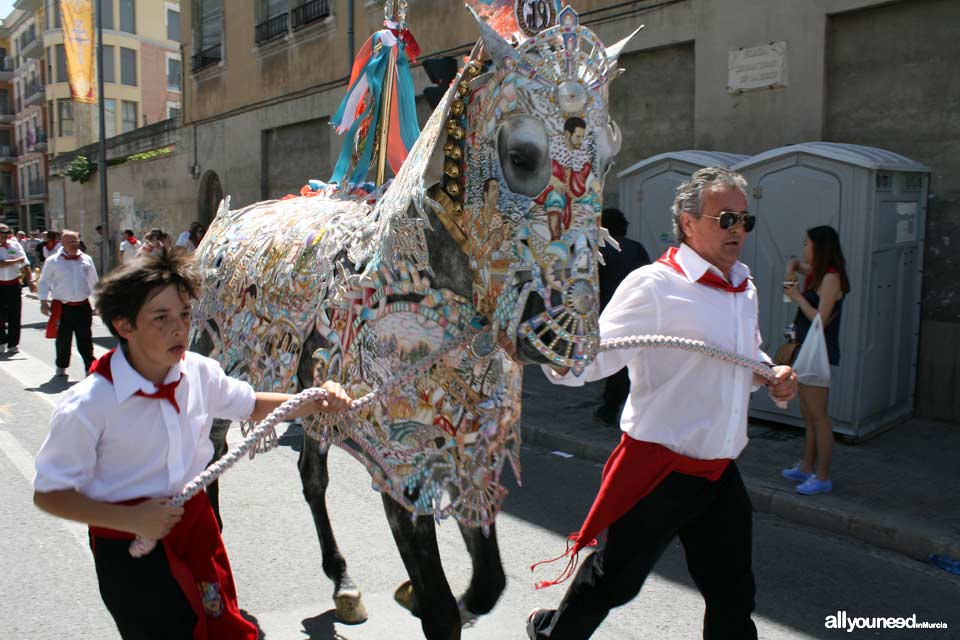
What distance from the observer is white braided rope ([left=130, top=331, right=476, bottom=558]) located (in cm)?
216

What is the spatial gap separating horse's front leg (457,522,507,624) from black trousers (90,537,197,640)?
118 cm

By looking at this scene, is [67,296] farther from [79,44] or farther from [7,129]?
[7,129]

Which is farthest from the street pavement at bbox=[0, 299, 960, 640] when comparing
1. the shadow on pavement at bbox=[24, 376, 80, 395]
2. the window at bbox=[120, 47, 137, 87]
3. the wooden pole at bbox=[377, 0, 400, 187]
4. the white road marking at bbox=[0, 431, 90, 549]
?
the window at bbox=[120, 47, 137, 87]

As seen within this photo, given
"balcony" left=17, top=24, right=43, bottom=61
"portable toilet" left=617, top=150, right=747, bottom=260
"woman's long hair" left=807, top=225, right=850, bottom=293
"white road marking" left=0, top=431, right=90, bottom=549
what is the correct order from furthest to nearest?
"balcony" left=17, top=24, right=43, bottom=61 → "portable toilet" left=617, top=150, right=747, bottom=260 → "woman's long hair" left=807, top=225, right=850, bottom=293 → "white road marking" left=0, top=431, right=90, bottom=549

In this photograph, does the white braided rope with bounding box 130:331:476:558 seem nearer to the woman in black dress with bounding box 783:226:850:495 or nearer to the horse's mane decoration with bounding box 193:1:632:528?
the horse's mane decoration with bounding box 193:1:632:528

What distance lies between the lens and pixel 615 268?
23.6ft

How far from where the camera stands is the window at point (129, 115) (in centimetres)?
4425

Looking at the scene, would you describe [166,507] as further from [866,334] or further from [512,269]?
[866,334]

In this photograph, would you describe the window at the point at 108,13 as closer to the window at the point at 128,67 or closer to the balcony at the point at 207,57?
the window at the point at 128,67

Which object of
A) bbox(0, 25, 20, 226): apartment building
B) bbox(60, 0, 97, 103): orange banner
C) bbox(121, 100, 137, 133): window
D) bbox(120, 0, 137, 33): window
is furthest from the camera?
bbox(0, 25, 20, 226): apartment building

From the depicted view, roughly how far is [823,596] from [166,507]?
3.38 meters

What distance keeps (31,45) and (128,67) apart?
10.2 meters

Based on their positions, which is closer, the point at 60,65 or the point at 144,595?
the point at 144,595

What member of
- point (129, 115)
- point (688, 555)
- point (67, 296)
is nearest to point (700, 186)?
point (688, 555)
